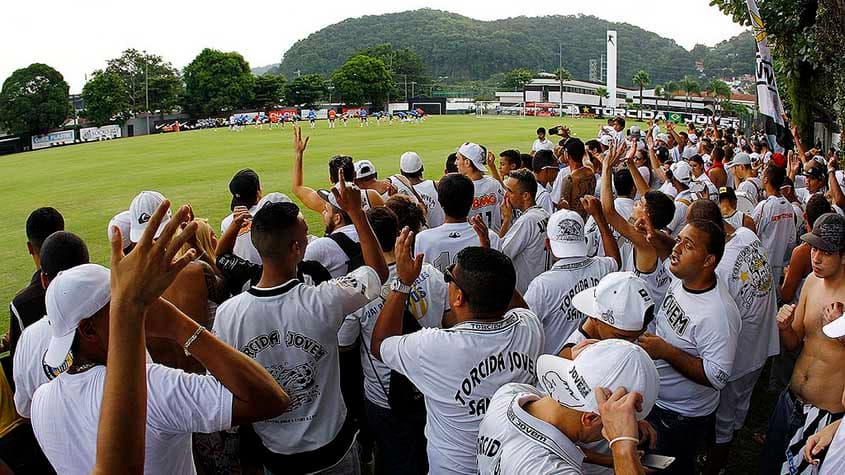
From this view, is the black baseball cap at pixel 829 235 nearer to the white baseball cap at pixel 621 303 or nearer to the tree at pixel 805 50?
the white baseball cap at pixel 621 303

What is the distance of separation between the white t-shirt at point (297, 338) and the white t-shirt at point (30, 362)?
0.87 meters

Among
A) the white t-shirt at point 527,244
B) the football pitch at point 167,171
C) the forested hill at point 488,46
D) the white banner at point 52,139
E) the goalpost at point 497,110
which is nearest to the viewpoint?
the white t-shirt at point 527,244

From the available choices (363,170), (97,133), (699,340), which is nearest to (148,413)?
(699,340)

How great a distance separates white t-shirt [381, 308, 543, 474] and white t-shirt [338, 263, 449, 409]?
35.1 inches

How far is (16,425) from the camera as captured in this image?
138 inches

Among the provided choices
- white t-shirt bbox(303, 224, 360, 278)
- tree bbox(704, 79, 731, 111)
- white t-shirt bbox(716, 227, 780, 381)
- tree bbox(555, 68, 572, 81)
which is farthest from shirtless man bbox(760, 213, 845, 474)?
tree bbox(555, 68, 572, 81)

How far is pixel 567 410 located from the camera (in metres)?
2.26

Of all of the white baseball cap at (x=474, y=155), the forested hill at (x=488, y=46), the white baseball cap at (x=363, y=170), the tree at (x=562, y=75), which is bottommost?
the white baseball cap at (x=363, y=170)

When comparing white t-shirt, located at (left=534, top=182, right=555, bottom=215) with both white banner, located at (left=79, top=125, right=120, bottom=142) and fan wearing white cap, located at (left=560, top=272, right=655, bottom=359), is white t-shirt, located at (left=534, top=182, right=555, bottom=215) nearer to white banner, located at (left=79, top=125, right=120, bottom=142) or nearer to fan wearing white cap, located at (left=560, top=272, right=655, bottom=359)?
fan wearing white cap, located at (left=560, top=272, right=655, bottom=359)

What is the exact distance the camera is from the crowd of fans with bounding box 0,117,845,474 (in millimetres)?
2178

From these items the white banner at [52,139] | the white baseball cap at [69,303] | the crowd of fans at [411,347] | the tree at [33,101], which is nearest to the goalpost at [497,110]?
the tree at [33,101]

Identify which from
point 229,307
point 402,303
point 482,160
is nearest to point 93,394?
point 229,307

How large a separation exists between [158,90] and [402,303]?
76104 mm

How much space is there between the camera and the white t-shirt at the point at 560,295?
14.1ft
